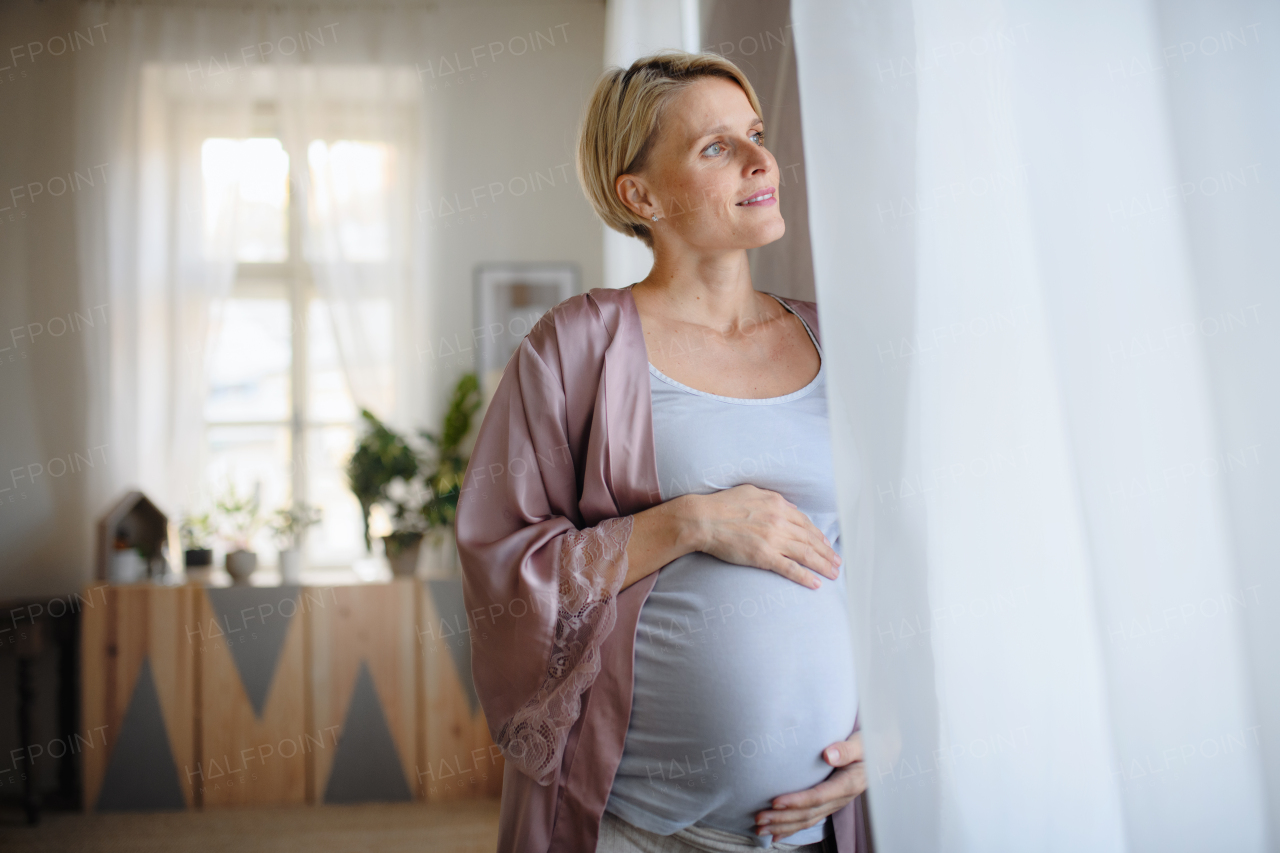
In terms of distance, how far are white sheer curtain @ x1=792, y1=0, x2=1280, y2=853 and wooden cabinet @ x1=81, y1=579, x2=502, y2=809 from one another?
262cm

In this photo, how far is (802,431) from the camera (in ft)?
3.14

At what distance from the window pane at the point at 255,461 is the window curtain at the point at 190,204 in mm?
151

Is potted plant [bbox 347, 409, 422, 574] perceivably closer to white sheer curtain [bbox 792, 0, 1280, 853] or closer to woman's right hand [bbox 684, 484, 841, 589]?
woman's right hand [bbox 684, 484, 841, 589]

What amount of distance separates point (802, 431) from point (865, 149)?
0.38 meters

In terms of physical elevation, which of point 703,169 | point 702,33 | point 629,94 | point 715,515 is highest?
point 702,33

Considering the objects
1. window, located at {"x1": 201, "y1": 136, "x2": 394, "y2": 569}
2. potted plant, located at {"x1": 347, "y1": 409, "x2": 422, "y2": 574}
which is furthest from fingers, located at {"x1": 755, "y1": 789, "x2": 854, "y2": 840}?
window, located at {"x1": 201, "y1": 136, "x2": 394, "y2": 569}

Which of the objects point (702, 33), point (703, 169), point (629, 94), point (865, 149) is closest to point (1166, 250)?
point (865, 149)

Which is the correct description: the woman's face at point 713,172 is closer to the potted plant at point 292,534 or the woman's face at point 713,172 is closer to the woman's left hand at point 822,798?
the woman's left hand at point 822,798

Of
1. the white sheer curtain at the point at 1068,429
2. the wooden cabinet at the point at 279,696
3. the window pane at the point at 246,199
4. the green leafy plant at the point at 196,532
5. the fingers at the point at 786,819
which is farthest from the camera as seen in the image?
the window pane at the point at 246,199

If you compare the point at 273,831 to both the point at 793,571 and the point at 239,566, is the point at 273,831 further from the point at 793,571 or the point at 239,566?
the point at 793,571

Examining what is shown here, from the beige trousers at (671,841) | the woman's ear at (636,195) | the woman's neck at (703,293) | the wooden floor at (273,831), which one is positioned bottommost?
the wooden floor at (273,831)

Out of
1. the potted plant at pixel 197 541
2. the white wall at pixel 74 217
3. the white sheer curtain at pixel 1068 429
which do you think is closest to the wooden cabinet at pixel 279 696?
the potted plant at pixel 197 541

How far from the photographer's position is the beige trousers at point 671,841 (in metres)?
0.87

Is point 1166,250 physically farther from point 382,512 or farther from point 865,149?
point 382,512
